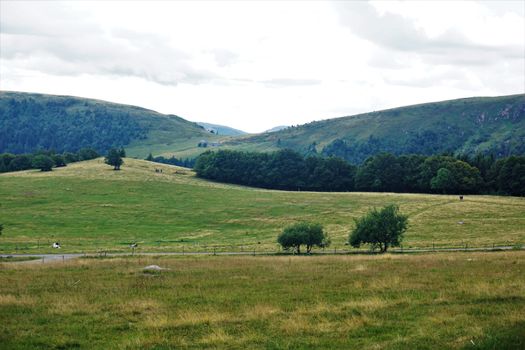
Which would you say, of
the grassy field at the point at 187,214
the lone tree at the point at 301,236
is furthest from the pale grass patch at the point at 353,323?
the grassy field at the point at 187,214

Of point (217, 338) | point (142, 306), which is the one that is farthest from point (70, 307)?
point (217, 338)

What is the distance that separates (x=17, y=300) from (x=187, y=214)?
9892 cm

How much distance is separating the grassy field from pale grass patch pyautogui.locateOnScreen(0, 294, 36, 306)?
46.7 meters

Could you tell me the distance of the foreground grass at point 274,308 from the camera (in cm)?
1855

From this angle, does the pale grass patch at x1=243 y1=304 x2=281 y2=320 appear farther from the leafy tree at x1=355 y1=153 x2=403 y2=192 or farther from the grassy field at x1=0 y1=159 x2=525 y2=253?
the leafy tree at x1=355 y1=153 x2=403 y2=192

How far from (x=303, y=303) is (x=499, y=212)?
99.7 meters

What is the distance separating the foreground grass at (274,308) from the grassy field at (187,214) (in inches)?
1536

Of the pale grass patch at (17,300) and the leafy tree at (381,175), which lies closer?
the pale grass patch at (17,300)

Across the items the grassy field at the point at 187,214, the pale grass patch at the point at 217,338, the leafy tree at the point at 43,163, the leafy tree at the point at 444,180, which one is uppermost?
the leafy tree at the point at 43,163

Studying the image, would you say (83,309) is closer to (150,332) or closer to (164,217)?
(150,332)

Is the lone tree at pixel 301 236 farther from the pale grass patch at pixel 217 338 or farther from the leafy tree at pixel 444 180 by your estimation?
the leafy tree at pixel 444 180

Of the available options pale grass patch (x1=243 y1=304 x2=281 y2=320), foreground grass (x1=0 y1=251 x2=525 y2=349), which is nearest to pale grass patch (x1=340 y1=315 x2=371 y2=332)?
foreground grass (x1=0 y1=251 x2=525 y2=349)

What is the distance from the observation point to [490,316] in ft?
68.4

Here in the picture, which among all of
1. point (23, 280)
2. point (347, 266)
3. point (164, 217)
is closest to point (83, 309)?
point (23, 280)
